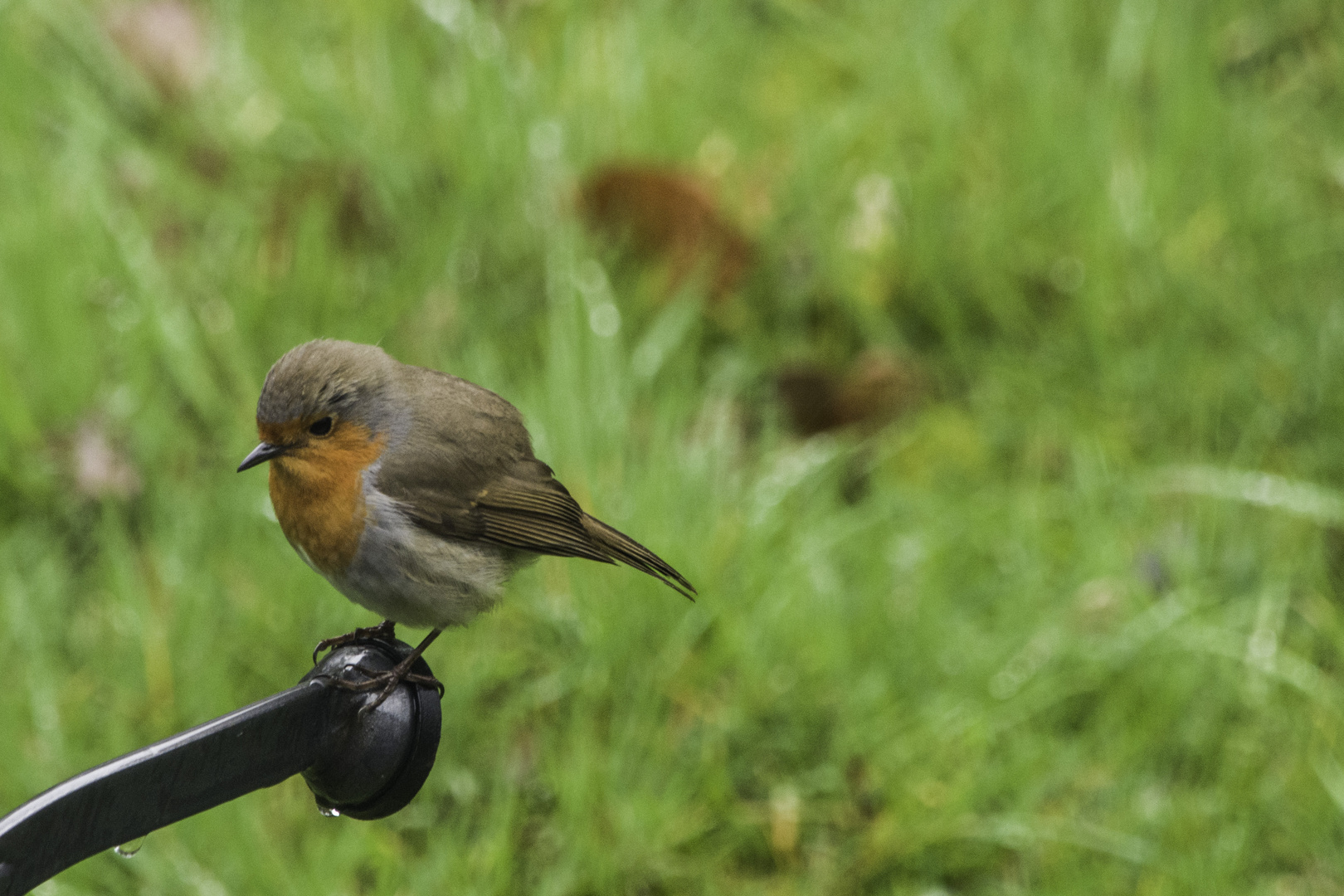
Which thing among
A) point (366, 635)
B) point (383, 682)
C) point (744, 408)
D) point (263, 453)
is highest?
point (263, 453)

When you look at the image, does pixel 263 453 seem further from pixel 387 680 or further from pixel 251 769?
pixel 251 769

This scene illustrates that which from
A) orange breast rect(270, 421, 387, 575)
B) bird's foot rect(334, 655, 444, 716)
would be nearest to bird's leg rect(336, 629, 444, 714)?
bird's foot rect(334, 655, 444, 716)

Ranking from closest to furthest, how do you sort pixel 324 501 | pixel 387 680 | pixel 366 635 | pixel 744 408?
pixel 387 680 → pixel 324 501 → pixel 366 635 → pixel 744 408

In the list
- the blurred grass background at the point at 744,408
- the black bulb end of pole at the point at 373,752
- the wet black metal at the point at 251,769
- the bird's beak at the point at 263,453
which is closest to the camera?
the wet black metal at the point at 251,769

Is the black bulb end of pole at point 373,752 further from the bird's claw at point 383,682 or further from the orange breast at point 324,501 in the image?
the orange breast at point 324,501

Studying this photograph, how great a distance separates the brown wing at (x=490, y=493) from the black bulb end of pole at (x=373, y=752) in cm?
29

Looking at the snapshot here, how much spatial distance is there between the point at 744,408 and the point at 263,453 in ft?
6.43

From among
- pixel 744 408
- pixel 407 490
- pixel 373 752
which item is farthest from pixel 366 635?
pixel 744 408

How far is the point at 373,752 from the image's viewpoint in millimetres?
1082

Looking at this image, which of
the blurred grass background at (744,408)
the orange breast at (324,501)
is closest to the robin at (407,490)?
the orange breast at (324,501)

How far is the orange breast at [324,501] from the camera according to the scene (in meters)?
1.35

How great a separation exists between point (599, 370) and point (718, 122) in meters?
1.04

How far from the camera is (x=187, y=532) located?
2619 mm

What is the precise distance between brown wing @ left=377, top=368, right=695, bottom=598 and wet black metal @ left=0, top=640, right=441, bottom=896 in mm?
194
